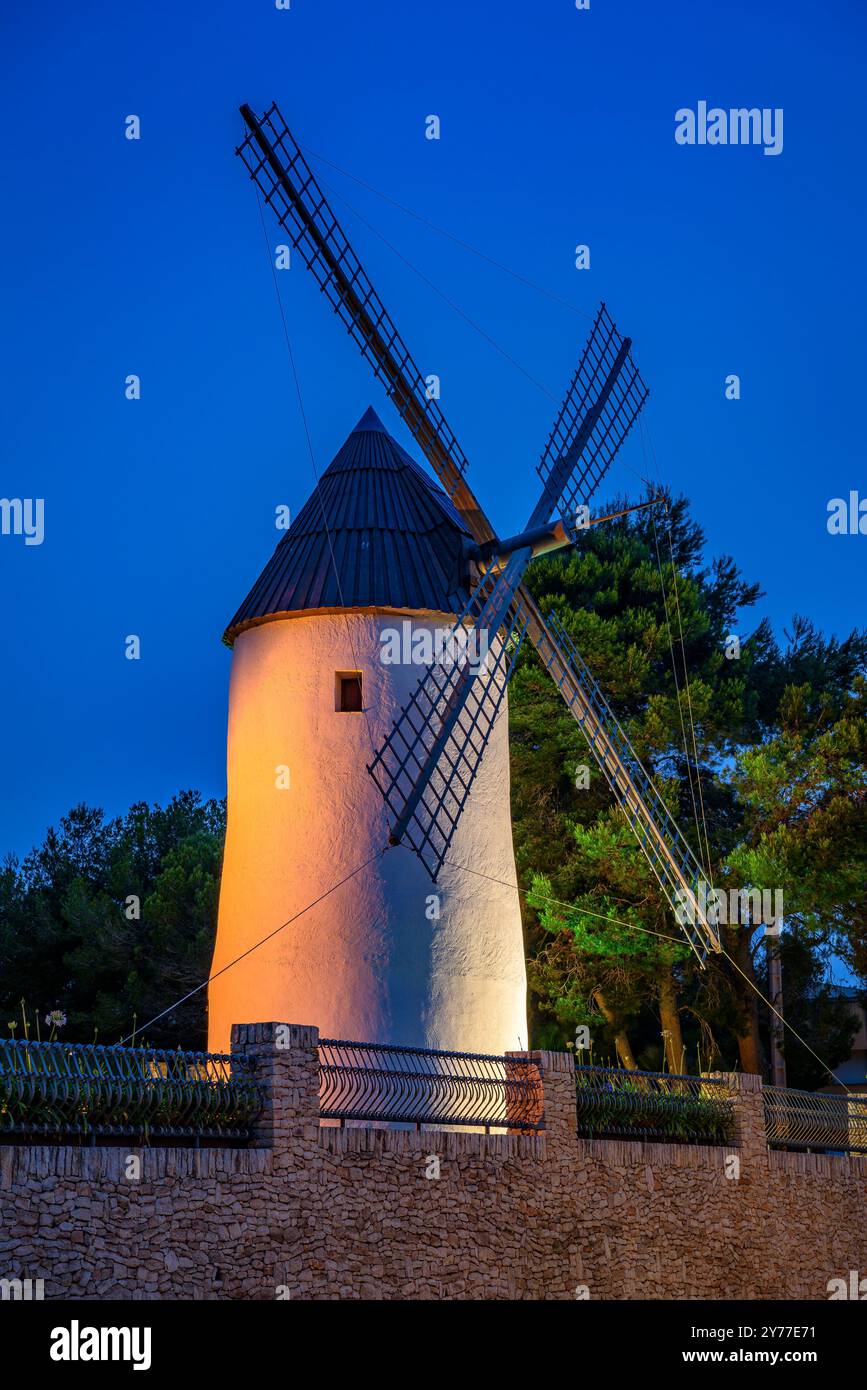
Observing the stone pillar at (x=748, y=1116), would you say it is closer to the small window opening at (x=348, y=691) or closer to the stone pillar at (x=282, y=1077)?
the small window opening at (x=348, y=691)

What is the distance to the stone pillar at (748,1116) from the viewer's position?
60.5 feet

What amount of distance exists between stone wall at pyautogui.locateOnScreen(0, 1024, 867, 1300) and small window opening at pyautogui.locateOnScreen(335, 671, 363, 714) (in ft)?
15.7

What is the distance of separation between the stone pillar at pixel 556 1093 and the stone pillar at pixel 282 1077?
10.4ft

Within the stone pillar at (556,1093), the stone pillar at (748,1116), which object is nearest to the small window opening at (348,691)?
the stone pillar at (556,1093)

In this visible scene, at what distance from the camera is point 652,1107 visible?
679 inches

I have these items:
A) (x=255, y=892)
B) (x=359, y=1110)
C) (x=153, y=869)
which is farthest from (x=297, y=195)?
(x=153, y=869)

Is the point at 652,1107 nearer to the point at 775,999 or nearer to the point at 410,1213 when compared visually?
the point at 410,1213

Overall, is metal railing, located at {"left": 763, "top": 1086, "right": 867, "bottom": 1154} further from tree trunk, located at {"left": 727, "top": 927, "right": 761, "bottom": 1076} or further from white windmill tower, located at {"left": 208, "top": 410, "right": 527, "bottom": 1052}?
tree trunk, located at {"left": 727, "top": 927, "right": 761, "bottom": 1076}

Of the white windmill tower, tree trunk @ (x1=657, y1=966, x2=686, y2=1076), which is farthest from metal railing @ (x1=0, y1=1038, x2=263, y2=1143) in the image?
tree trunk @ (x1=657, y1=966, x2=686, y2=1076)

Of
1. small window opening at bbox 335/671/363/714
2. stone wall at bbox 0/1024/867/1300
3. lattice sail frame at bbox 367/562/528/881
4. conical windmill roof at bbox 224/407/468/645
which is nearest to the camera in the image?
stone wall at bbox 0/1024/867/1300

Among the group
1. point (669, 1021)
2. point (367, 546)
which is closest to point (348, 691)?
point (367, 546)

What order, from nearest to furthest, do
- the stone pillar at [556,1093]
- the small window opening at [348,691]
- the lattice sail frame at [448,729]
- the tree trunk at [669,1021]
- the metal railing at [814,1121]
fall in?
the stone pillar at [556,1093] < the lattice sail frame at [448,729] < the small window opening at [348,691] < the metal railing at [814,1121] < the tree trunk at [669,1021]

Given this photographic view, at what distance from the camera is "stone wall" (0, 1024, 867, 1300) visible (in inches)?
426
